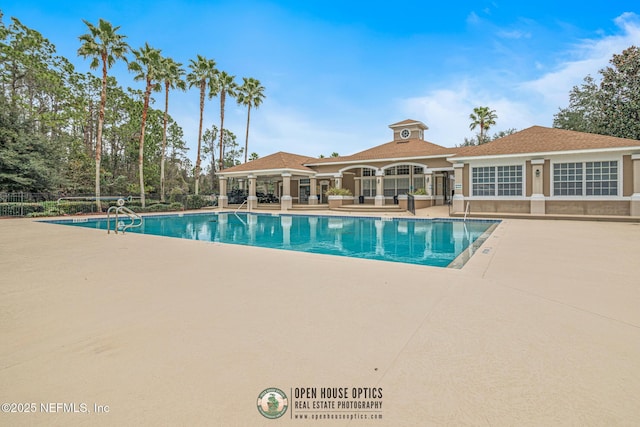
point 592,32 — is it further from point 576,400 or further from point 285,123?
point 576,400

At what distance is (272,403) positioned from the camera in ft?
6.52

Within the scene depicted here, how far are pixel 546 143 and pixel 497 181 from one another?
9.91 feet

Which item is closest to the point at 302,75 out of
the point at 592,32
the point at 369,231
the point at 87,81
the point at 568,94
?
the point at 369,231

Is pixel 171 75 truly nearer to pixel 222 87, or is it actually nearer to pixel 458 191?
pixel 222 87

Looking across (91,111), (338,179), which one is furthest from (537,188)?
(91,111)

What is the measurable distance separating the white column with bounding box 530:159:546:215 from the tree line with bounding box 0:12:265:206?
82.4 feet

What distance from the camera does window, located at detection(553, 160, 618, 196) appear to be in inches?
622

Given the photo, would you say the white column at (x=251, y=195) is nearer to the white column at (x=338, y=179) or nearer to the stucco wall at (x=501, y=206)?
the white column at (x=338, y=179)

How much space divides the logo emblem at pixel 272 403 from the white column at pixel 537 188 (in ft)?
62.0

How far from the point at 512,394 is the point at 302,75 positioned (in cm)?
2878

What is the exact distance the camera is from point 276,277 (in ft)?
16.6

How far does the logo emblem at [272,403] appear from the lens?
1.91 m

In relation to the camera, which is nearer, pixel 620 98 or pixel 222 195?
pixel 620 98

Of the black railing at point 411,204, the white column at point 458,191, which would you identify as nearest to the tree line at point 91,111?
the black railing at point 411,204
